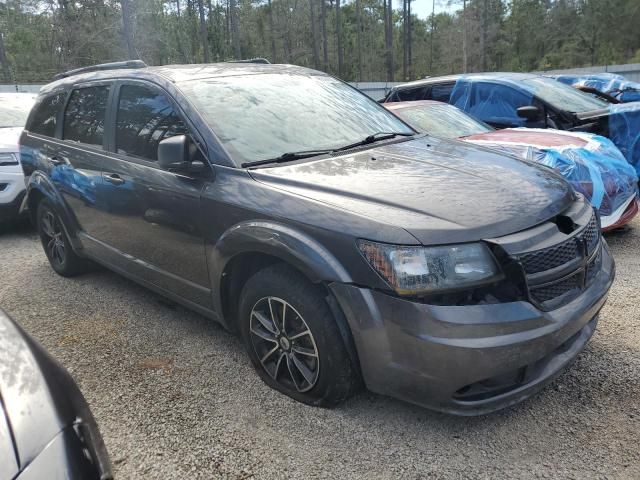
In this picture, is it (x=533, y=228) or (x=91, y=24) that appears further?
(x=91, y=24)

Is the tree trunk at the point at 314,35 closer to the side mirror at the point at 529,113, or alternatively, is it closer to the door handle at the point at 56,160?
the side mirror at the point at 529,113

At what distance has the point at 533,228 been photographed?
2371 mm

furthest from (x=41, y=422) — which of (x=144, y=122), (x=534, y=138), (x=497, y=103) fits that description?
(x=497, y=103)

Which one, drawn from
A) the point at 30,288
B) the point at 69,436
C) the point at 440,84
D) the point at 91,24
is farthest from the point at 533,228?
the point at 91,24

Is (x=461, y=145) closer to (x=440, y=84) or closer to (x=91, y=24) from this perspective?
(x=440, y=84)

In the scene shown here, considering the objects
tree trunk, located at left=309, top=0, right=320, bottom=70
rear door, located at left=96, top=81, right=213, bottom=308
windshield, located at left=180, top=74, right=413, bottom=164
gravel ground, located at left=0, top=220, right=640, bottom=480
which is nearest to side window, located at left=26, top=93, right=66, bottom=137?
rear door, located at left=96, top=81, right=213, bottom=308

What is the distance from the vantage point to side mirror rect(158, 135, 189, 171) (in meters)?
2.86

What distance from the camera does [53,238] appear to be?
4.86 metres

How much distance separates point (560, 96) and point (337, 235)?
225 inches

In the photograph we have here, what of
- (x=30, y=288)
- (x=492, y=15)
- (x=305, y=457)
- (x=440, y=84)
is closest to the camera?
(x=305, y=457)

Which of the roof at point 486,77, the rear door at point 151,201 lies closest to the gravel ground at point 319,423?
the rear door at point 151,201

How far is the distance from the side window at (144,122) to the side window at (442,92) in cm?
527

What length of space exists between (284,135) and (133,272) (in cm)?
153

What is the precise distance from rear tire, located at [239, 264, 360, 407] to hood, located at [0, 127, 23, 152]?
16.0 feet
